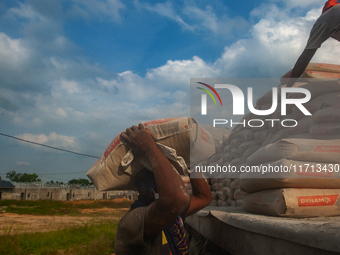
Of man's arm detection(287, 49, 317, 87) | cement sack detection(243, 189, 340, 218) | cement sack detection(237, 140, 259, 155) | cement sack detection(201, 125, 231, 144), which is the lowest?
cement sack detection(243, 189, 340, 218)

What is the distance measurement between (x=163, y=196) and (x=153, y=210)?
0.08 metres

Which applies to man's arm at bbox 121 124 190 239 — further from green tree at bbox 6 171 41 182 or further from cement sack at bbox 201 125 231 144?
green tree at bbox 6 171 41 182

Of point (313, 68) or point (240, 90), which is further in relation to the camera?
point (313, 68)

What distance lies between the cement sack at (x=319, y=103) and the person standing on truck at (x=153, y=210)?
181 centimetres

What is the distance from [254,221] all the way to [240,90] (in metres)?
1.58

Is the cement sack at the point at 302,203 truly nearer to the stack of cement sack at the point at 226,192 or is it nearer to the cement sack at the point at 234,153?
the stack of cement sack at the point at 226,192

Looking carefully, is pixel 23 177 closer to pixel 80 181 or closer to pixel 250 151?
pixel 80 181

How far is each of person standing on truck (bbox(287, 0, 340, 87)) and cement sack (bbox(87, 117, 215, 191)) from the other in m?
1.73

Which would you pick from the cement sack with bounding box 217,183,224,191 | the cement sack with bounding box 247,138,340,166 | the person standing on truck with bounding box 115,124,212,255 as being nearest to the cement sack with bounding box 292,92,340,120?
the cement sack with bounding box 247,138,340,166

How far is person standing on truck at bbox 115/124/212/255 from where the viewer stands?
2.82 ft

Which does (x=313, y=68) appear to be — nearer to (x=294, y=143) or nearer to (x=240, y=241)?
(x=294, y=143)

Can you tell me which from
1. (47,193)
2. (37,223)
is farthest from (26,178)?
(37,223)

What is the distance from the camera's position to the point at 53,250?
3701 mm

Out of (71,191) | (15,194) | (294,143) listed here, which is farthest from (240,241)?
(15,194)
